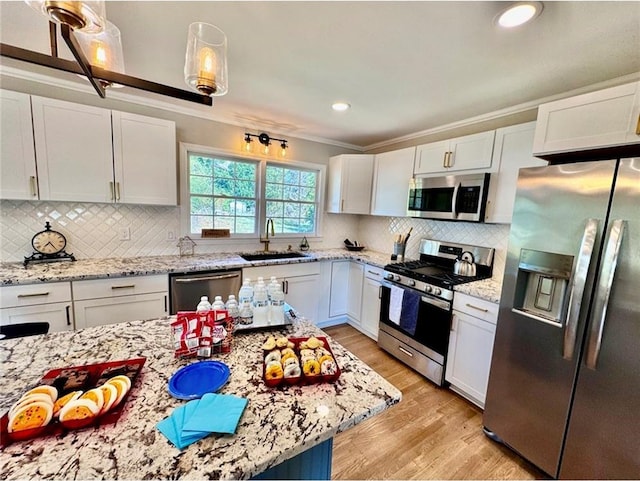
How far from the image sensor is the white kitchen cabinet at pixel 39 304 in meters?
1.83

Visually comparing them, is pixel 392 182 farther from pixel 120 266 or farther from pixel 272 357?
pixel 120 266

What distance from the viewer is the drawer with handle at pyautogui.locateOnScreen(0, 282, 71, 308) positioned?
183 centimetres

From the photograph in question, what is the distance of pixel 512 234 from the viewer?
1.66 m

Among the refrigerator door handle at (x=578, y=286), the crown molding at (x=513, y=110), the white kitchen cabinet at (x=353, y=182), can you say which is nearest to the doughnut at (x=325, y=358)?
the refrigerator door handle at (x=578, y=286)

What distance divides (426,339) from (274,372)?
1911mm

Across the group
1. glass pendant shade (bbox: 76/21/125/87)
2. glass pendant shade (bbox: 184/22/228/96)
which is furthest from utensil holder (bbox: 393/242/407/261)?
glass pendant shade (bbox: 76/21/125/87)

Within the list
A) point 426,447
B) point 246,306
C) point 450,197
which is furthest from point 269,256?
point 426,447

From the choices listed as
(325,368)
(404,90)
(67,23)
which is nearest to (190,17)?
(67,23)

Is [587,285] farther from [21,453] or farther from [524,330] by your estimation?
[21,453]

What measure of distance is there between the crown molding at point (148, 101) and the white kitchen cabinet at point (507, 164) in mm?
2122

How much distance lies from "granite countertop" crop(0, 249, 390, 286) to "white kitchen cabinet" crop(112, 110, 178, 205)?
0.58 meters

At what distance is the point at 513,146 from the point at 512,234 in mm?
905

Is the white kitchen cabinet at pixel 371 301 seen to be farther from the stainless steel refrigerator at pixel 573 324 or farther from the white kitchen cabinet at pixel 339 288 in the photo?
the stainless steel refrigerator at pixel 573 324

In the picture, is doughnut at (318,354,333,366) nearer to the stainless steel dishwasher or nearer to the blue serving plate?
the blue serving plate
